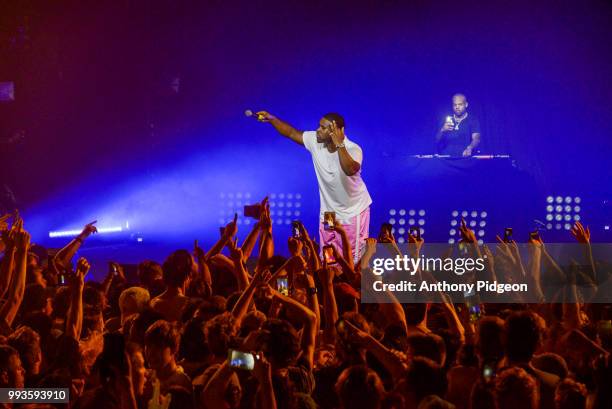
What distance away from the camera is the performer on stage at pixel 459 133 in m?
9.49

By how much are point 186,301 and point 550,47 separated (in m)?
7.66

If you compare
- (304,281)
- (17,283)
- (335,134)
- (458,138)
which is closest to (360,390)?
(304,281)

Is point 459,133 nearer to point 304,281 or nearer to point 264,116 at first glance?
Answer: point 264,116

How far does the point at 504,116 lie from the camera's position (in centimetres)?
947

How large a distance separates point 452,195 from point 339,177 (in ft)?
5.75

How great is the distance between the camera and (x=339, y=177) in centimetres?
920

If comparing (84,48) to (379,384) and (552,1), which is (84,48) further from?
(379,384)

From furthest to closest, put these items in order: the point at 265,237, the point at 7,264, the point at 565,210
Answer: the point at 565,210, the point at 265,237, the point at 7,264

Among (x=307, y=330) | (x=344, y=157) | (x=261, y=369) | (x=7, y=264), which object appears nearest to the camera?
(x=261, y=369)

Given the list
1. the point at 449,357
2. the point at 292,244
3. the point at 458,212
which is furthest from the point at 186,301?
the point at 458,212

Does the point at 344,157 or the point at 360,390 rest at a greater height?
the point at 344,157

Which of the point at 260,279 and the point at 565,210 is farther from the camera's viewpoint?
the point at 565,210

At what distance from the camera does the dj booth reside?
9539 millimetres

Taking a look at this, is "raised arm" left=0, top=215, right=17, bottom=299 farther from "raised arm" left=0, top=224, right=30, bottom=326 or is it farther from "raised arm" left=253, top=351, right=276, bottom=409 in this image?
"raised arm" left=253, top=351, right=276, bottom=409
